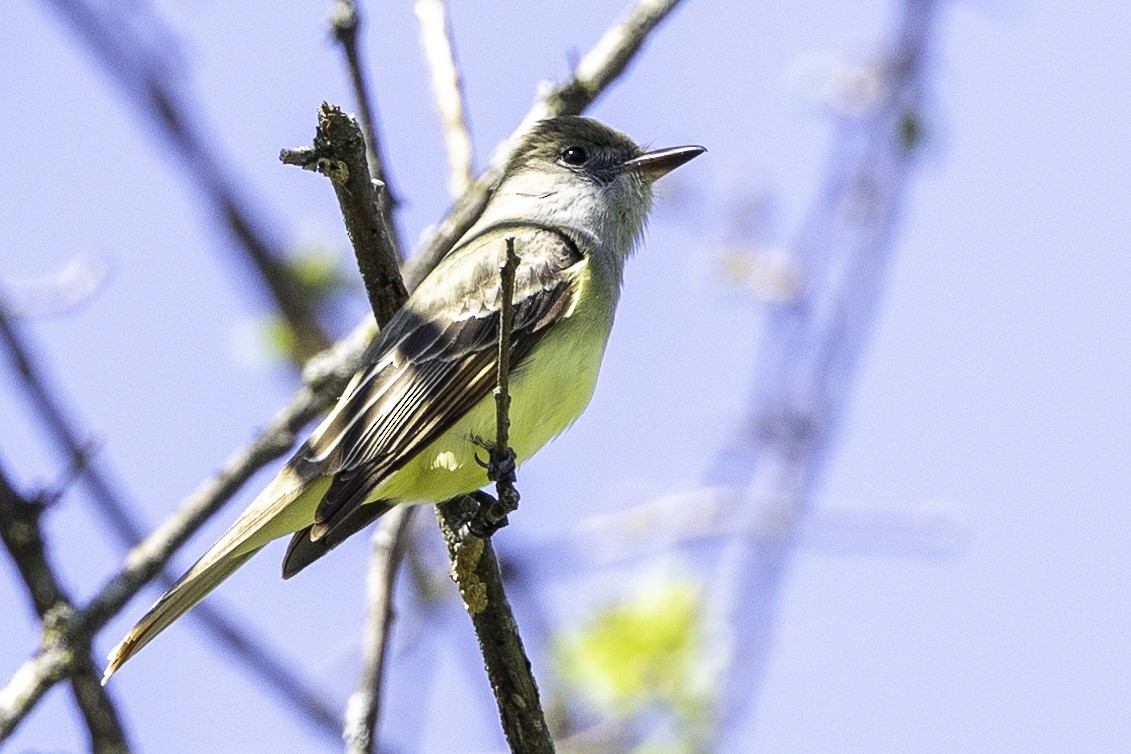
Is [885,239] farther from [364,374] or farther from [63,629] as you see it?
[63,629]

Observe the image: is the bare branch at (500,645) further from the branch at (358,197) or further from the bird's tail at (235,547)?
the branch at (358,197)

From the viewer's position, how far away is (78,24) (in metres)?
4.45

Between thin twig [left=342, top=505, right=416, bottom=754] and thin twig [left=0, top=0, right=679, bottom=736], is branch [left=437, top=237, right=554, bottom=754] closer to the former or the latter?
thin twig [left=342, top=505, right=416, bottom=754]

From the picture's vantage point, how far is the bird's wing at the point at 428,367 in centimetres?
423

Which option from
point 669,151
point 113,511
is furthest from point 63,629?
point 669,151

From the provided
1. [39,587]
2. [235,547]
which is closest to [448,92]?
[235,547]

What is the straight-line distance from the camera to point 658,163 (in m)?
5.87

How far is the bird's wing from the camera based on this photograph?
4227 mm

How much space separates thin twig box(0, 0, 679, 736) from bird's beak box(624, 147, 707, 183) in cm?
62

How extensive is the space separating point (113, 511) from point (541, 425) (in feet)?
4.34

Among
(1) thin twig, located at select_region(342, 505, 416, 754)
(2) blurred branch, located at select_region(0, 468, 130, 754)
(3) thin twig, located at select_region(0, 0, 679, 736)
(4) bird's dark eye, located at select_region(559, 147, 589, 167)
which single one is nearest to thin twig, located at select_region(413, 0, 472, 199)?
(3) thin twig, located at select_region(0, 0, 679, 736)

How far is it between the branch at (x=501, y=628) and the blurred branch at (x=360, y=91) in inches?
44.5

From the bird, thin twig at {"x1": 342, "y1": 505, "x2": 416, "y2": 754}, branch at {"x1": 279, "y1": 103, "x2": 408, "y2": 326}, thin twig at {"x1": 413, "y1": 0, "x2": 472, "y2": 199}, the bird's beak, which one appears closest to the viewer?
branch at {"x1": 279, "y1": 103, "x2": 408, "y2": 326}

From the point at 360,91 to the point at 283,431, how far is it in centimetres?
131
